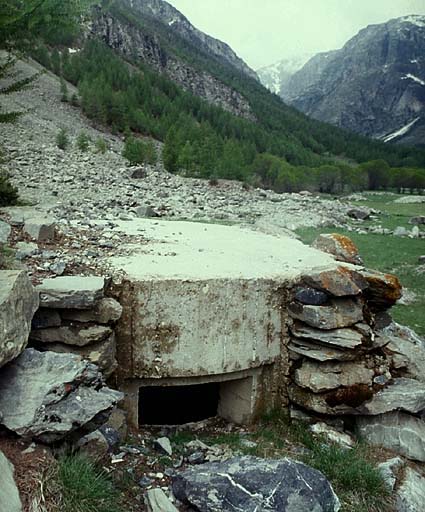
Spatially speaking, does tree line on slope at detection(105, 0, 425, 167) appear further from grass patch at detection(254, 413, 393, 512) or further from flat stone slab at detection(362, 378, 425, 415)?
grass patch at detection(254, 413, 393, 512)

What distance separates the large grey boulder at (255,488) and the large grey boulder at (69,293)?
210cm

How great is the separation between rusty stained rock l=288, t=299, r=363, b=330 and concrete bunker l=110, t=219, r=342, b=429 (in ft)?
0.73

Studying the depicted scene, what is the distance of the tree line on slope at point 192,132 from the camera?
1676 inches

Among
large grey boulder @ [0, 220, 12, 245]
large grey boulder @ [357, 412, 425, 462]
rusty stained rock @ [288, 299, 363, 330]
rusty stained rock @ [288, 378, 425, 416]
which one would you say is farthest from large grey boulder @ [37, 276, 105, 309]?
large grey boulder @ [357, 412, 425, 462]

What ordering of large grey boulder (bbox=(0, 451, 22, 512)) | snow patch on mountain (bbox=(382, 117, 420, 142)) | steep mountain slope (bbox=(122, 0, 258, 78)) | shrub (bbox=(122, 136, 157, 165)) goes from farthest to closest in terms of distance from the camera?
snow patch on mountain (bbox=(382, 117, 420, 142)), steep mountain slope (bbox=(122, 0, 258, 78)), shrub (bbox=(122, 136, 157, 165)), large grey boulder (bbox=(0, 451, 22, 512))

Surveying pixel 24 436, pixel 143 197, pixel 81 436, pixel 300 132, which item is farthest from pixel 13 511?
pixel 300 132

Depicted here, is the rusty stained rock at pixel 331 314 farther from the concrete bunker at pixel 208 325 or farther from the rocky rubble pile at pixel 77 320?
the rocky rubble pile at pixel 77 320

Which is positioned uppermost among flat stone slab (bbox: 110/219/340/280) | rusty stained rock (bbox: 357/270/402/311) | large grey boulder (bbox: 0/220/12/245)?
large grey boulder (bbox: 0/220/12/245)

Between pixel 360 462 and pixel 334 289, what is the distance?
2.21 meters

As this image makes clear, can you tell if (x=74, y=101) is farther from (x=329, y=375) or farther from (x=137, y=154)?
(x=329, y=375)

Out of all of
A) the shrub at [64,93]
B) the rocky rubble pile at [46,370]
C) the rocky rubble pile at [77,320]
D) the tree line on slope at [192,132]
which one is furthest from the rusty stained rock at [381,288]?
the shrub at [64,93]

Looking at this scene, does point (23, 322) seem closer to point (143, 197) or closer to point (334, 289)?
point (334, 289)

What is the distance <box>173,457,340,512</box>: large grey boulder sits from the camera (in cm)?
448

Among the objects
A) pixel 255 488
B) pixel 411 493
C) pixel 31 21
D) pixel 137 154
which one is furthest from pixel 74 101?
pixel 255 488
